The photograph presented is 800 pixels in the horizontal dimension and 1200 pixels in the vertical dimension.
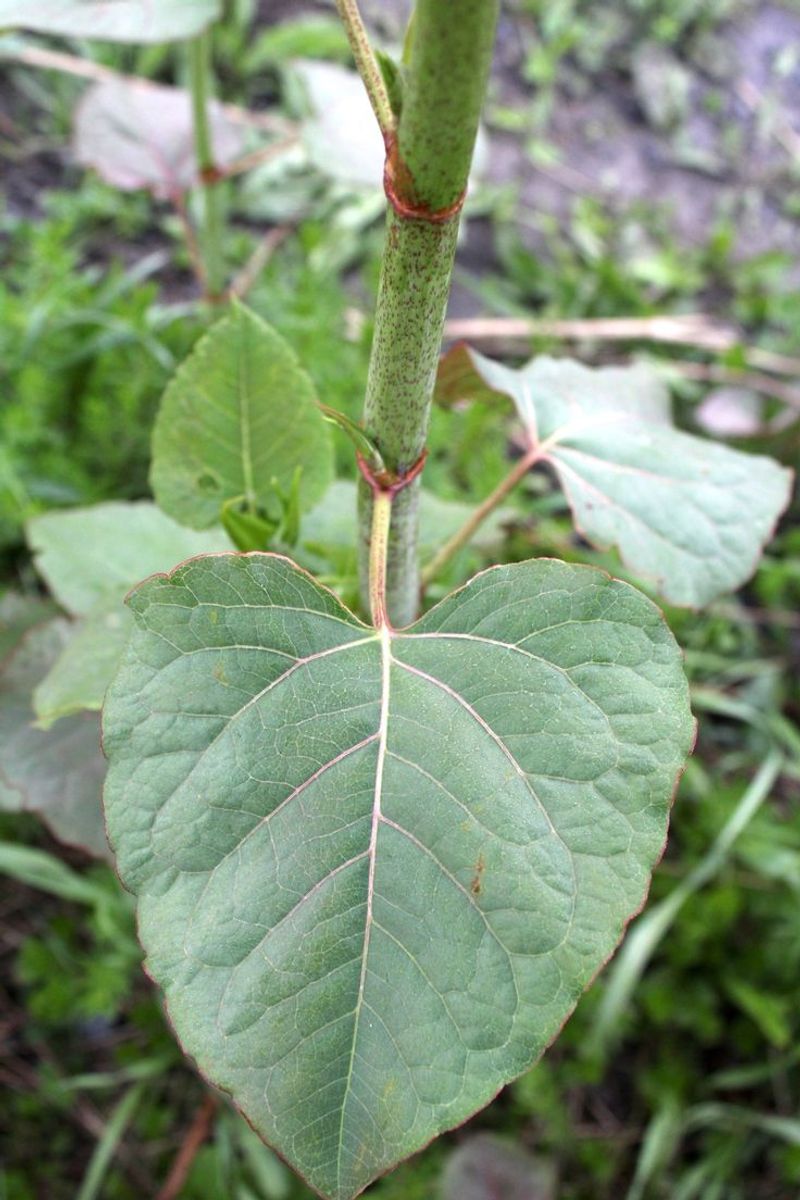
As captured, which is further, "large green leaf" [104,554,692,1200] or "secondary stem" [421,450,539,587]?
"secondary stem" [421,450,539,587]

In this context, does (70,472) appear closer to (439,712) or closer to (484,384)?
(484,384)

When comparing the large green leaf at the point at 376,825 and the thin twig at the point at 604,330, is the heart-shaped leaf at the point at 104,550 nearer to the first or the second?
the large green leaf at the point at 376,825

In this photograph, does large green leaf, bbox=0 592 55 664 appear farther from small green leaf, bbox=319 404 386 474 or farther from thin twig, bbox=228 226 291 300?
thin twig, bbox=228 226 291 300

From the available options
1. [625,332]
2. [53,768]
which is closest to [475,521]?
[53,768]

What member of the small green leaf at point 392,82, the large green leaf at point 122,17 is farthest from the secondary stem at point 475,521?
the large green leaf at point 122,17

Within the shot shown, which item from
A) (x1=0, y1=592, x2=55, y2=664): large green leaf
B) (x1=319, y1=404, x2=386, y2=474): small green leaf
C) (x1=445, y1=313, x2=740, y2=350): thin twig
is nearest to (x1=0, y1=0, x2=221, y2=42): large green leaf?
(x1=0, y1=592, x2=55, y2=664): large green leaf
